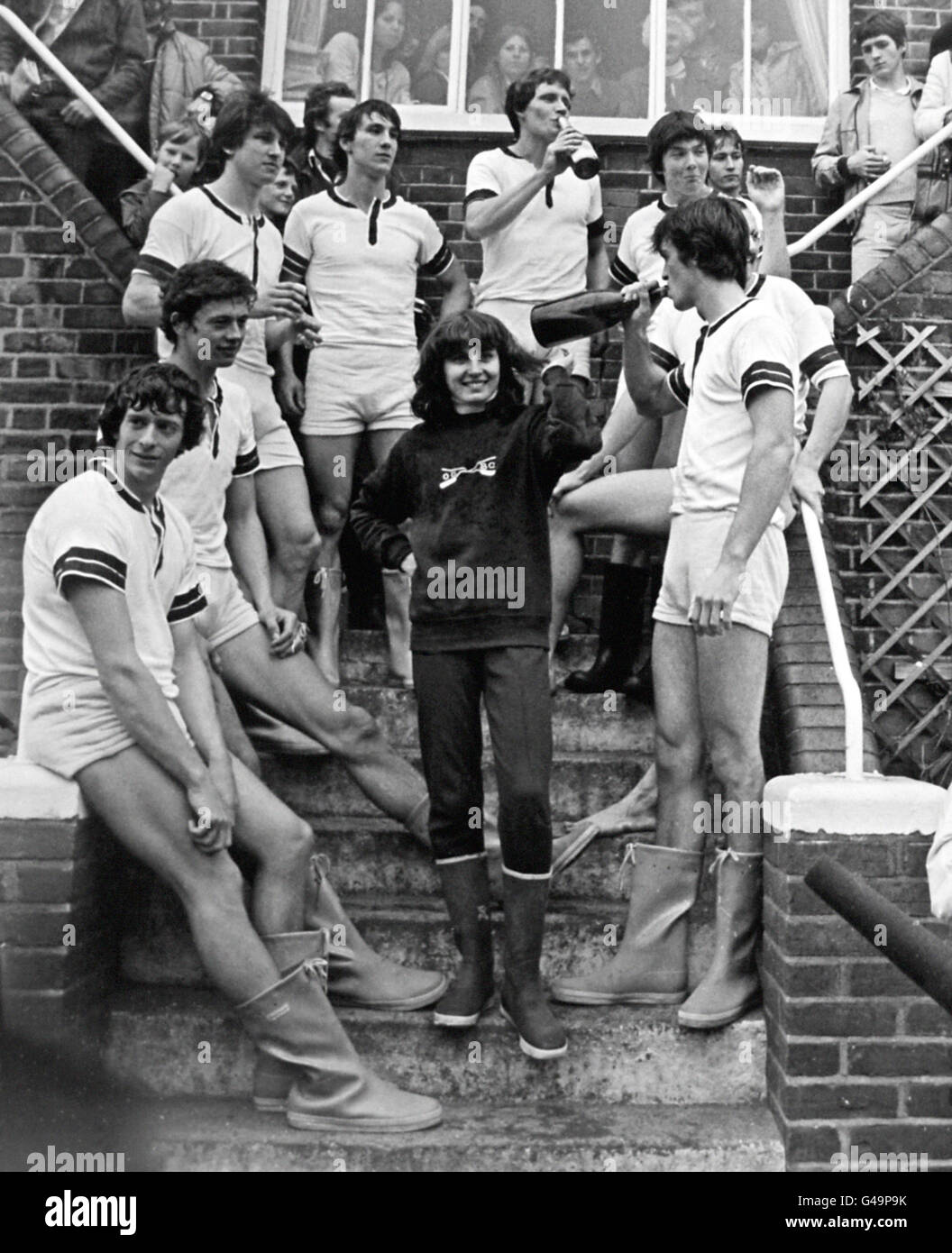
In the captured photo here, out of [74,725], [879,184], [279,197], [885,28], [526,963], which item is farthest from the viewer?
[885,28]

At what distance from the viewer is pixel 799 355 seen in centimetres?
399

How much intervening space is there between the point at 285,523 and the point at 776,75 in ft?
13.0

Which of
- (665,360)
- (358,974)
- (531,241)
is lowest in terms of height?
(358,974)

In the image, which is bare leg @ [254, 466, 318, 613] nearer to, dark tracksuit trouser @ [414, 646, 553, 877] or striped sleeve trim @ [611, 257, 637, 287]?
dark tracksuit trouser @ [414, 646, 553, 877]

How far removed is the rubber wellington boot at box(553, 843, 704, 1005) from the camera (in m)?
3.38

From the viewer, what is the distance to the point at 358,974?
3.36 metres

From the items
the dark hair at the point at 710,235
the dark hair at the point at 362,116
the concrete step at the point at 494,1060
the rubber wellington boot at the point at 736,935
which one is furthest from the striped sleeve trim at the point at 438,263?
the concrete step at the point at 494,1060

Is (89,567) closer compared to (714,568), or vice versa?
(89,567)

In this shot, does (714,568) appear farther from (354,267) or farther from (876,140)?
(876,140)

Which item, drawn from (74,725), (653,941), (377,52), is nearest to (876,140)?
(377,52)

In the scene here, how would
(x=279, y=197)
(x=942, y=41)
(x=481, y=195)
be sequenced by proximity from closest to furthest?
(x=279, y=197) < (x=481, y=195) < (x=942, y=41)

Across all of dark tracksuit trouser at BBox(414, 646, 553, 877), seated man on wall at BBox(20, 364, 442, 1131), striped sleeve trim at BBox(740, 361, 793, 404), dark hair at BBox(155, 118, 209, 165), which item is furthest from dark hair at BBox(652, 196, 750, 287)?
dark hair at BBox(155, 118, 209, 165)

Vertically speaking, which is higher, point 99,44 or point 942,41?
point 942,41

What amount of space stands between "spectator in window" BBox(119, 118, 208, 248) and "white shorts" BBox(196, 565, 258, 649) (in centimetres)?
199
